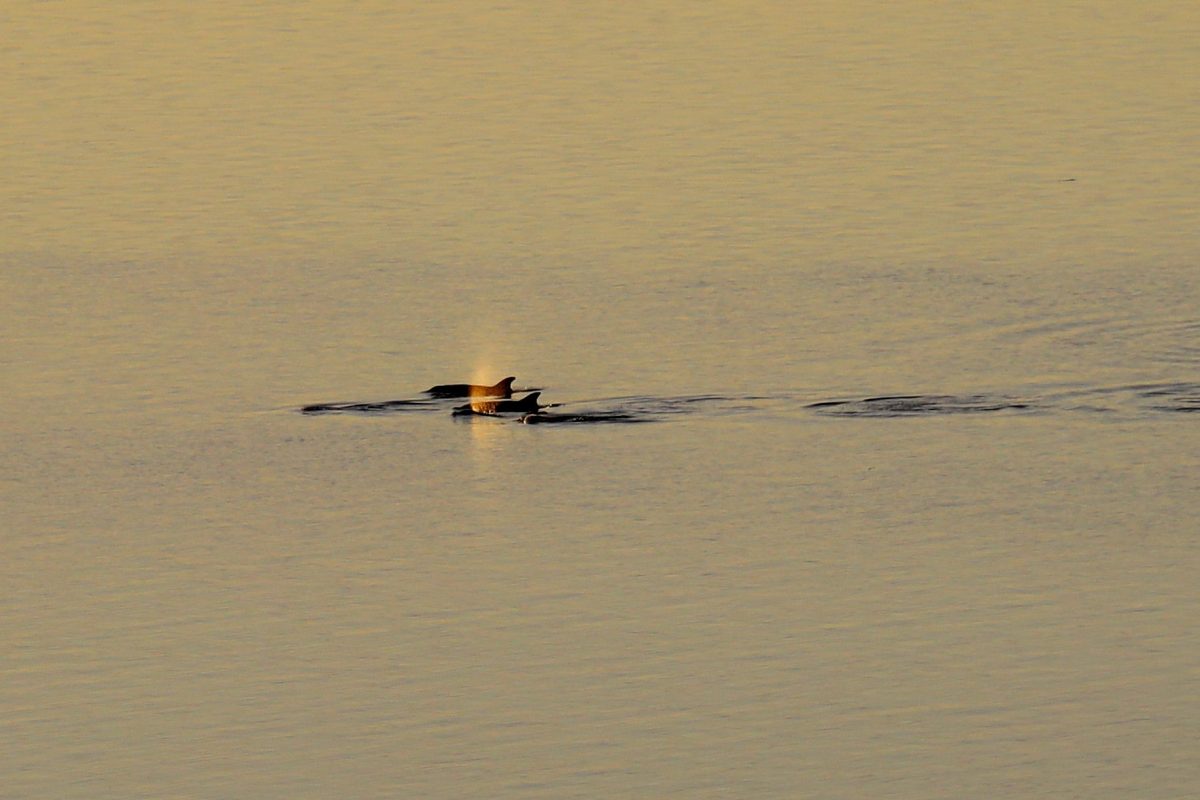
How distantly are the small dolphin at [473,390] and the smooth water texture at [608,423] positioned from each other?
1.50 feet

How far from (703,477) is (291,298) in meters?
13.6

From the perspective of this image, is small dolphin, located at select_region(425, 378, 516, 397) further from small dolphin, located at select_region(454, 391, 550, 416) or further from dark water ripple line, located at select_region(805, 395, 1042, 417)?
dark water ripple line, located at select_region(805, 395, 1042, 417)

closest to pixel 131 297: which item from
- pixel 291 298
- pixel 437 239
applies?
pixel 291 298

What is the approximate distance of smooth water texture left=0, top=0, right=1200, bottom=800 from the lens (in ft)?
98.6

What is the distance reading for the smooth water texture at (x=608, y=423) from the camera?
30.0m

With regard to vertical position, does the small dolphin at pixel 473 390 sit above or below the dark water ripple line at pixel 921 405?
above

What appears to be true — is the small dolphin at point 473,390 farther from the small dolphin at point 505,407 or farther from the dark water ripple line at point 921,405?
the dark water ripple line at point 921,405

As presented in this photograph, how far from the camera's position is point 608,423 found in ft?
144

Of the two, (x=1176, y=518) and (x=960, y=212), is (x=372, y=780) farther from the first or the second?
(x=960, y=212)

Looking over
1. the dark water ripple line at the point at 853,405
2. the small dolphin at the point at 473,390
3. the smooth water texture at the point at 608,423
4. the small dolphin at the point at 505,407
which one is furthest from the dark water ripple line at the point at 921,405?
the small dolphin at the point at 473,390

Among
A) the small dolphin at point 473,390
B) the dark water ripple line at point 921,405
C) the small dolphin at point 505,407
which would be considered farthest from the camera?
the small dolphin at point 473,390

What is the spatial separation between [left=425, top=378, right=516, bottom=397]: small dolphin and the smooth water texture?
458 millimetres

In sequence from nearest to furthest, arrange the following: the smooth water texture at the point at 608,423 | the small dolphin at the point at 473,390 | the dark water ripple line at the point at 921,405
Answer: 1. the smooth water texture at the point at 608,423
2. the dark water ripple line at the point at 921,405
3. the small dolphin at the point at 473,390

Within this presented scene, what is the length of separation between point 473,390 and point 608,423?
285 cm
